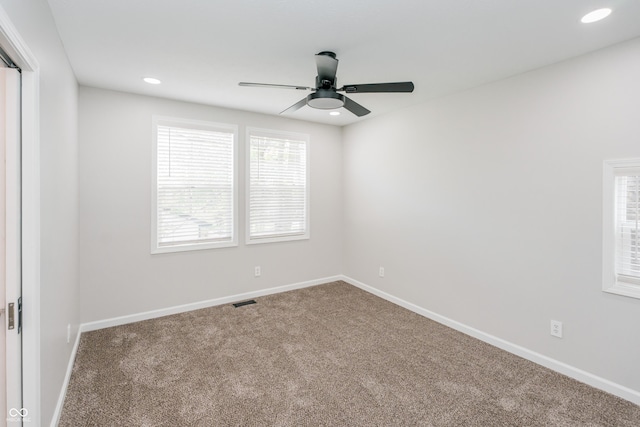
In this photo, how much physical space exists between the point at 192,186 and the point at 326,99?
2271 mm

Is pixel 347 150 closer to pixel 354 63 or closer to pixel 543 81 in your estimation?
pixel 354 63

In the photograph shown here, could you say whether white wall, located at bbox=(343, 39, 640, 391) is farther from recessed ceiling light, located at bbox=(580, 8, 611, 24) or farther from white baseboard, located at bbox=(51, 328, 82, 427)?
white baseboard, located at bbox=(51, 328, 82, 427)

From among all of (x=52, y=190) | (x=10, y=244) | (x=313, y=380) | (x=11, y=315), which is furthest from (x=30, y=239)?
(x=313, y=380)

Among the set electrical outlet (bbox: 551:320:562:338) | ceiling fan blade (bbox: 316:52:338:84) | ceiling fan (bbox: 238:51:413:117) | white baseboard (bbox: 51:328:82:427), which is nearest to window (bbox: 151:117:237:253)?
white baseboard (bbox: 51:328:82:427)

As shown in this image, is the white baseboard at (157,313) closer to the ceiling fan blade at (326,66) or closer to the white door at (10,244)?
the white door at (10,244)

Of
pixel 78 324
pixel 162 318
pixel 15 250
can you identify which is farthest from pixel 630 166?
pixel 78 324

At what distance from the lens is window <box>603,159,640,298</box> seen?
87.7 inches

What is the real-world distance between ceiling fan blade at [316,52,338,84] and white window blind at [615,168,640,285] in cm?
221

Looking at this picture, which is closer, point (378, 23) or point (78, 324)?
point (378, 23)

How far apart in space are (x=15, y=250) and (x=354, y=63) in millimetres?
2518

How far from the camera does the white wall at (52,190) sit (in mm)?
1602

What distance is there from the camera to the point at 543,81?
265cm

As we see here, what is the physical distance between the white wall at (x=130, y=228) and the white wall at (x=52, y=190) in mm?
629

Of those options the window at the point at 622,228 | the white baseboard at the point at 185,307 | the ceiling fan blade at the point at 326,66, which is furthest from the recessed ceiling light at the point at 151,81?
the window at the point at 622,228
